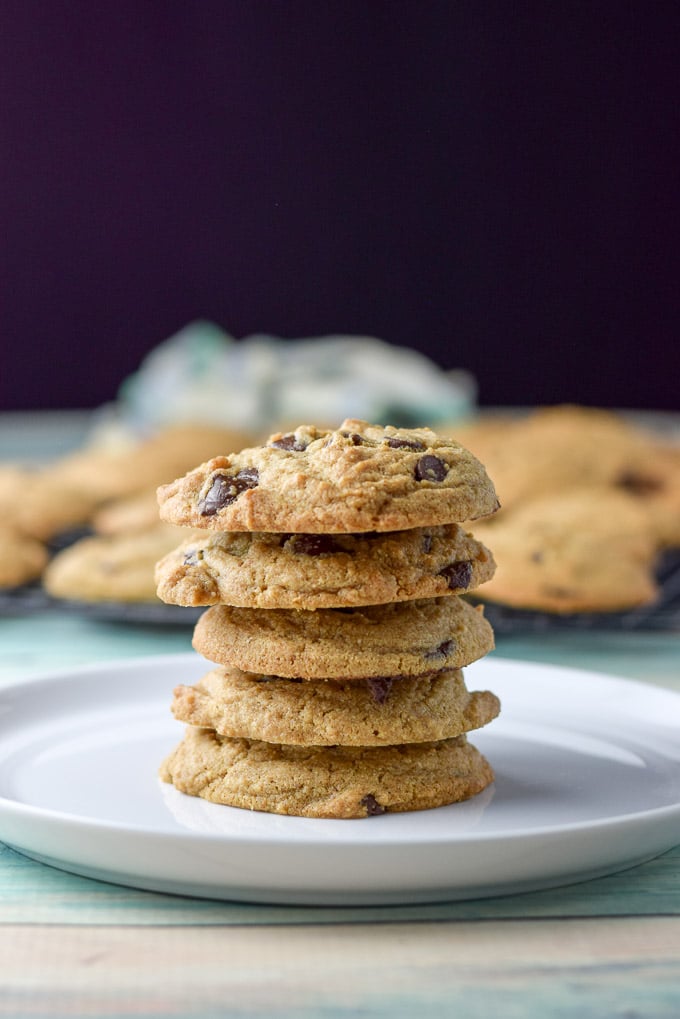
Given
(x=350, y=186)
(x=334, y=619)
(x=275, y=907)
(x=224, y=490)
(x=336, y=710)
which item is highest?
(x=350, y=186)

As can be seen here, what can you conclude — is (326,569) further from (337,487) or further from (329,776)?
(329,776)

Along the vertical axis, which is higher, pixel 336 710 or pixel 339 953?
pixel 336 710

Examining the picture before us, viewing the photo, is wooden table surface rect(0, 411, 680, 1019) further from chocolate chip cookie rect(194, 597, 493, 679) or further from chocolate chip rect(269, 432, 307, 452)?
chocolate chip rect(269, 432, 307, 452)

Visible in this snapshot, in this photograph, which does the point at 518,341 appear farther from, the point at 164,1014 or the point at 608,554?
the point at 164,1014

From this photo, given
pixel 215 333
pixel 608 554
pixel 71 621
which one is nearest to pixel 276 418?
pixel 215 333

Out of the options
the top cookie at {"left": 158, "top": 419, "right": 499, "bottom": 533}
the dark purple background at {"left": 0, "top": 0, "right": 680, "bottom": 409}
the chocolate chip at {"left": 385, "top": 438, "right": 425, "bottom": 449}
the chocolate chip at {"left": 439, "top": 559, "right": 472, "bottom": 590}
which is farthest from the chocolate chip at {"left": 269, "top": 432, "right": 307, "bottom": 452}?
the dark purple background at {"left": 0, "top": 0, "right": 680, "bottom": 409}

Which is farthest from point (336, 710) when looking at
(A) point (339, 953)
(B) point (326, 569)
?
(A) point (339, 953)
